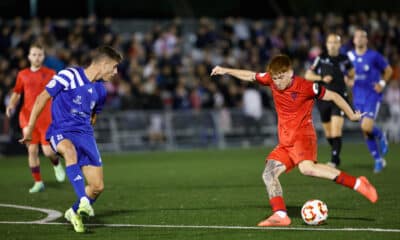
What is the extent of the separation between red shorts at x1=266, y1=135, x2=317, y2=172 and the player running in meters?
6.35

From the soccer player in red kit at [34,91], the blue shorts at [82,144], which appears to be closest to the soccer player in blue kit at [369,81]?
the soccer player in red kit at [34,91]

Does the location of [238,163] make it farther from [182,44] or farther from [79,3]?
[79,3]

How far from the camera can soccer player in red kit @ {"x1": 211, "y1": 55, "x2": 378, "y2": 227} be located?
10359 mm

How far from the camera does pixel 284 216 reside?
10203 millimetres

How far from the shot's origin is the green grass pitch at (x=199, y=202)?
→ 979cm

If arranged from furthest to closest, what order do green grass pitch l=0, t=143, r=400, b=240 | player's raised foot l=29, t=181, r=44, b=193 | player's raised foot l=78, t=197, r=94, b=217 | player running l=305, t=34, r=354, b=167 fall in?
player running l=305, t=34, r=354, b=167 → player's raised foot l=29, t=181, r=44, b=193 → player's raised foot l=78, t=197, r=94, b=217 → green grass pitch l=0, t=143, r=400, b=240

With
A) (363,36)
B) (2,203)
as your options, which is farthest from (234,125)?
(2,203)

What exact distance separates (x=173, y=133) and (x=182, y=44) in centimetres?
465

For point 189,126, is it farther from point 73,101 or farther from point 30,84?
point 73,101

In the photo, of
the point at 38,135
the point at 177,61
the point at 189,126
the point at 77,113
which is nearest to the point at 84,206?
the point at 77,113

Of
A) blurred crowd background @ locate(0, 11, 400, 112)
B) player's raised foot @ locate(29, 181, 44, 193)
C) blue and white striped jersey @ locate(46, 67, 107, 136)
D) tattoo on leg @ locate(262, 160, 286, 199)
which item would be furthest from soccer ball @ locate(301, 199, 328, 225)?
blurred crowd background @ locate(0, 11, 400, 112)

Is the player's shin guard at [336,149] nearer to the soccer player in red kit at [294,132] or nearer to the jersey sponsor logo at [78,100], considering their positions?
the soccer player in red kit at [294,132]

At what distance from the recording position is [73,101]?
1063 cm

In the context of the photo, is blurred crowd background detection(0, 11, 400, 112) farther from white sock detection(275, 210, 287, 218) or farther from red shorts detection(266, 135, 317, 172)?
white sock detection(275, 210, 287, 218)
